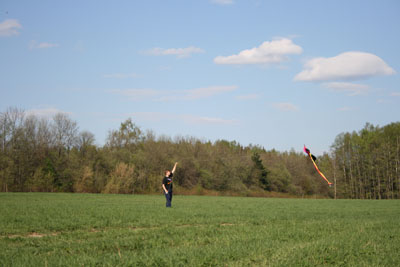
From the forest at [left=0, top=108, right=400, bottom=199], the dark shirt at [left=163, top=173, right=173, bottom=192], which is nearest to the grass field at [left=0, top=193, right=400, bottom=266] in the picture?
the dark shirt at [left=163, top=173, right=173, bottom=192]

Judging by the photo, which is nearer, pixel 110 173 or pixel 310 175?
pixel 110 173

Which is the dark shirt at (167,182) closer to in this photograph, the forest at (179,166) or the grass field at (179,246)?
the grass field at (179,246)

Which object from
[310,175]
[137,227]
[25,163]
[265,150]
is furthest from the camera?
[265,150]

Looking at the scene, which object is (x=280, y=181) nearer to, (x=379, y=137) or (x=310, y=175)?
(x=310, y=175)

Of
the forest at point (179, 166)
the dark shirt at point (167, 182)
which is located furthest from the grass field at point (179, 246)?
the forest at point (179, 166)

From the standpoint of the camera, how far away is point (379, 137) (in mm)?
81312

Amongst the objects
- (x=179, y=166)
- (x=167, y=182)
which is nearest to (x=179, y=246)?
(x=167, y=182)

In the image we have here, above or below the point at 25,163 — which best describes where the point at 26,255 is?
below

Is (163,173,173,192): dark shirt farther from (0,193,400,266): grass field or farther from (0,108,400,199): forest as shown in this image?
(0,108,400,199): forest

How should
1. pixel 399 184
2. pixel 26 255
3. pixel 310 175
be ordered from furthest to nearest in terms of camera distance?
1. pixel 310 175
2. pixel 399 184
3. pixel 26 255

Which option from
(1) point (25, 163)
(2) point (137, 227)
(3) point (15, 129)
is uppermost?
(3) point (15, 129)

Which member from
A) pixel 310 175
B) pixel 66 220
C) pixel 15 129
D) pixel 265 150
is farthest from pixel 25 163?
pixel 265 150

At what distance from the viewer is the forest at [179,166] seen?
59875 millimetres

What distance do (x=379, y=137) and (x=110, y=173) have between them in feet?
194
